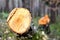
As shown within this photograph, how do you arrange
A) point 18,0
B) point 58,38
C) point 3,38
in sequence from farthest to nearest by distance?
1. point 18,0
2. point 58,38
3. point 3,38

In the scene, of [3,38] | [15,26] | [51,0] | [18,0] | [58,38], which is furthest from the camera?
[18,0]

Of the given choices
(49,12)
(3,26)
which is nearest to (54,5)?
(49,12)

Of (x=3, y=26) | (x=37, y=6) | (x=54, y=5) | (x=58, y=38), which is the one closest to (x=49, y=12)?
(x=37, y=6)

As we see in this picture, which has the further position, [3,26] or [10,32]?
[3,26]

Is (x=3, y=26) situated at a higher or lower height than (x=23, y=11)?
lower

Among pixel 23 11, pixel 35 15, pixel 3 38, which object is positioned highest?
pixel 23 11

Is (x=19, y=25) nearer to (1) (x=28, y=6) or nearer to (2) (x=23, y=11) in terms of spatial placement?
(2) (x=23, y=11)
